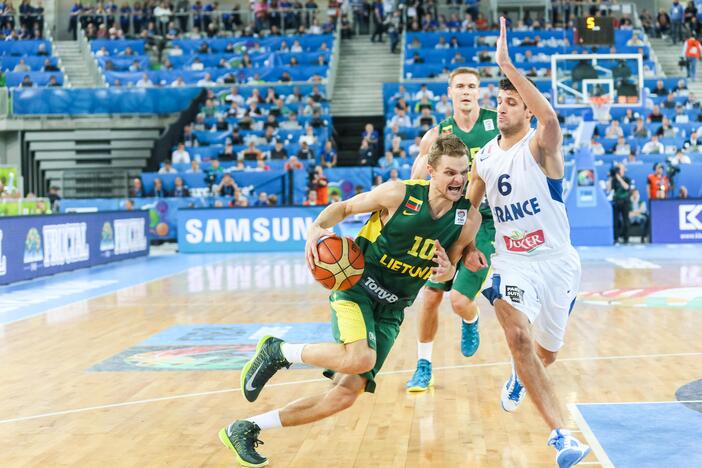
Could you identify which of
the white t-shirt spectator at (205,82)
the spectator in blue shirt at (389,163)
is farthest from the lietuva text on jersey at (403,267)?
the white t-shirt spectator at (205,82)

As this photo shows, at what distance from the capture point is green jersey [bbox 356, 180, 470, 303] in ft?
17.9

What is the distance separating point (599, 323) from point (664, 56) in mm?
25056

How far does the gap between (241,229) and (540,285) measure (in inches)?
705

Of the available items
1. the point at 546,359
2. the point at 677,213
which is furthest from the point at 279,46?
the point at 546,359

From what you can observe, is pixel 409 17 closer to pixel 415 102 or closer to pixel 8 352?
pixel 415 102

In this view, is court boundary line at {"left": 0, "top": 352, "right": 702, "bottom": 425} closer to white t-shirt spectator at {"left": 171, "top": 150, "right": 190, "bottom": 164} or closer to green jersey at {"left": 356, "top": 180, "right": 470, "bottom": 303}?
green jersey at {"left": 356, "top": 180, "right": 470, "bottom": 303}

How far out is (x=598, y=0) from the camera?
113 feet

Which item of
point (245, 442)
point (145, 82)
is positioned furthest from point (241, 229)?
point (245, 442)

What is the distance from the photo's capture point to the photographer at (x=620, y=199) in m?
22.7

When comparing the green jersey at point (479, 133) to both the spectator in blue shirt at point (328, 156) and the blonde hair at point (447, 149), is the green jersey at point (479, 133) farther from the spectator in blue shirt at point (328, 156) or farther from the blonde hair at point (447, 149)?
the spectator in blue shirt at point (328, 156)

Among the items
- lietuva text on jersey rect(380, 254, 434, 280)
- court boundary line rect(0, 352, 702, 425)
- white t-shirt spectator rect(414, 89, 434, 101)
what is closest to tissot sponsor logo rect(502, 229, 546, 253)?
lietuva text on jersey rect(380, 254, 434, 280)

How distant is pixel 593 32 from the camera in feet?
84.3

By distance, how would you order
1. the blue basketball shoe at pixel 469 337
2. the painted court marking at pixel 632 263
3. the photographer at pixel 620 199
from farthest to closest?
1. the photographer at pixel 620 199
2. the painted court marking at pixel 632 263
3. the blue basketball shoe at pixel 469 337

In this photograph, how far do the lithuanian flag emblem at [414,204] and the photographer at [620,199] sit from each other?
18.1m
